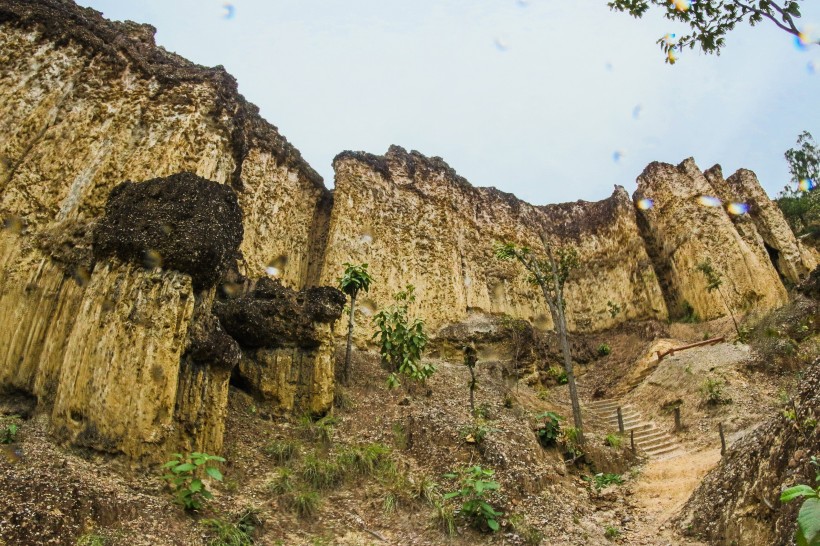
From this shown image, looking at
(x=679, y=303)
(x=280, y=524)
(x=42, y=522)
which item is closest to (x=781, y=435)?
(x=280, y=524)

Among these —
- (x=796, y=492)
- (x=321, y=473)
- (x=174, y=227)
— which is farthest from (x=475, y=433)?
(x=796, y=492)

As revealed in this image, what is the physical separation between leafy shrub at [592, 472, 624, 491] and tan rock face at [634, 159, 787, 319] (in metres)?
21.0

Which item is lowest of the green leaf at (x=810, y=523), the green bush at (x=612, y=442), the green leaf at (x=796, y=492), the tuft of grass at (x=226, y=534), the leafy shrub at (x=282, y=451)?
the tuft of grass at (x=226, y=534)

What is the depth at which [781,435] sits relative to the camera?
748 centimetres

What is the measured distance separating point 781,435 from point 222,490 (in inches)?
368

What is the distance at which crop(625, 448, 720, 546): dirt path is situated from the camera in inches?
385

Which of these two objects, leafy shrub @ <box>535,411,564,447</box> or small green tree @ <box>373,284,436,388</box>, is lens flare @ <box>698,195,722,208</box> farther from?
leafy shrub @ <box>535,411,564,447</box>

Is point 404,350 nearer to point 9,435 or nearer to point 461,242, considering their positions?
point 9,435

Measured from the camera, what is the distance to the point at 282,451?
12.4 meters

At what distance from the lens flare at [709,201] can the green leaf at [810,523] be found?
36.0 metres

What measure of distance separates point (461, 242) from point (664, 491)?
21861mm

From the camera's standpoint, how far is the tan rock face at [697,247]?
31.3 m

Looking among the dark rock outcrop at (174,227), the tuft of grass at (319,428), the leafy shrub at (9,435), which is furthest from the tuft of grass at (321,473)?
the leafy shrub at (9,435)

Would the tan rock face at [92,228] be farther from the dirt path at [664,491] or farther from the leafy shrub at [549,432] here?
the dirt path at [664,491]
